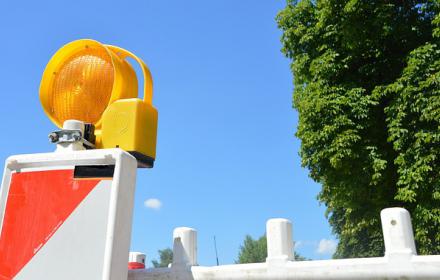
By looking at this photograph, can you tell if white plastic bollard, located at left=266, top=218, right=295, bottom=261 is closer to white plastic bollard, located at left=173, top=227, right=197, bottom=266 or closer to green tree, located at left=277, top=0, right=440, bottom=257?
white plastic bollard, located at left=173, top=227, right=197, bottom=266

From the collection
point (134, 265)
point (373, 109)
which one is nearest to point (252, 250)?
point (373, 109)

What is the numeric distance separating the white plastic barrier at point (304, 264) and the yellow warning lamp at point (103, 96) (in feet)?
A: 2.44

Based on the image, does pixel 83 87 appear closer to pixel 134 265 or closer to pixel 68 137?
pixel 68 137

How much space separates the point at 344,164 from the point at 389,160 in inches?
51.5

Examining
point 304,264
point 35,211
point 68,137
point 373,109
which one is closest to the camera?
point 304,264

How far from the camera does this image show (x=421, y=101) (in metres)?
10.1

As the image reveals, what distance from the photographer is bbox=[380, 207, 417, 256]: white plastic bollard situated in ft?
8.06

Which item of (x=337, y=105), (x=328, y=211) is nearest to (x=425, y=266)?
(x=337, y=105)

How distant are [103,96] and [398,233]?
230 centimetres

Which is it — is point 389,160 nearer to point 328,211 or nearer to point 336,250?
point 328,211

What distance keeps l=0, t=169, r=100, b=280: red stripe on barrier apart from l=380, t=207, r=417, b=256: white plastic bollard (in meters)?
1.81

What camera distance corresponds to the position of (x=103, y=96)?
11.2ft

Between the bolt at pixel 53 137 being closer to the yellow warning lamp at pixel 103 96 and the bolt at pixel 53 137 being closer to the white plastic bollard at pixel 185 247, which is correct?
the yellow warning lamp at pixel 103 96

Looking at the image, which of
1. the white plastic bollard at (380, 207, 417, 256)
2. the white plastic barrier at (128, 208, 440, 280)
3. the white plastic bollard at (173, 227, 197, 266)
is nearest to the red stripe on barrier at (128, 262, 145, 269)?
the white plastic barrier at (128, 208, 440, 280)
